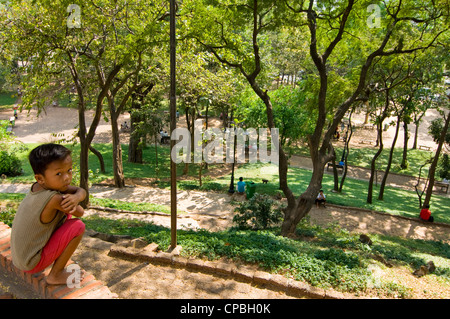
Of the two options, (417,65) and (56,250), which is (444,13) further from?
(56,250)

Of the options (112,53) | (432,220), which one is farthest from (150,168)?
(432,220)

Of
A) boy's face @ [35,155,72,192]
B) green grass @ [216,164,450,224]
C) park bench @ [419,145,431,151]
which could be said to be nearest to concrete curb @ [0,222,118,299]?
boy's face @ [35,155,72,192]

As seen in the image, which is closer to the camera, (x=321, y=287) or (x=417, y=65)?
(x=321, y=287)

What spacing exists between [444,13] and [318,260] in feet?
24.8

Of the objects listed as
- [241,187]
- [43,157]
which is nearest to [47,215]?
[43,157]

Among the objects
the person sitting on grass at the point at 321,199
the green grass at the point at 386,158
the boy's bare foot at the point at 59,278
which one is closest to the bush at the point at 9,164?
the person sitting on grass at the point at 321,199

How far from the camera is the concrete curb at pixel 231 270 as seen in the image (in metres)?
4.71

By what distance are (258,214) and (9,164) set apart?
1307 centimetres

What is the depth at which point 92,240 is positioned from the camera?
19.7ft

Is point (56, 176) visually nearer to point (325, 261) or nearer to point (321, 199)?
point (325, 261)

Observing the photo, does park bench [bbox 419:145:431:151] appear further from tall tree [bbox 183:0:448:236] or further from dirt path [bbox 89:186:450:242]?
tall tree [bbox 183:0:448:236]

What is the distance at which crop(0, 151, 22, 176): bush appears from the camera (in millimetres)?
16453

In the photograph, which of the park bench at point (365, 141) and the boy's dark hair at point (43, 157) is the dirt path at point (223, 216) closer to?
the boy's dark hair at point (43, 157)
